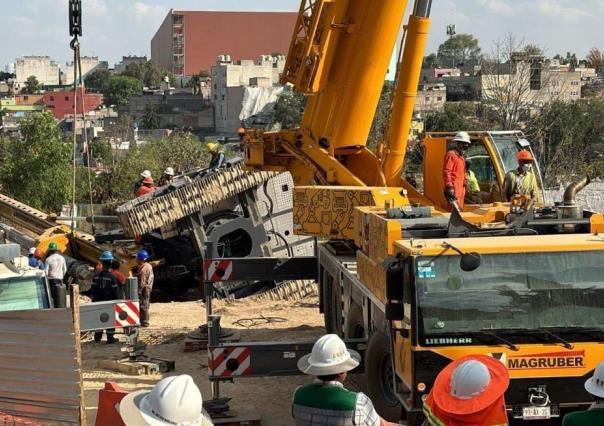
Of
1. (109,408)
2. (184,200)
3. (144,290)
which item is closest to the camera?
(109,408)

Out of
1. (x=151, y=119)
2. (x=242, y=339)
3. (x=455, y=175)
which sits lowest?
(x=242, y=339)

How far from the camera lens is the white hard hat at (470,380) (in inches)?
186

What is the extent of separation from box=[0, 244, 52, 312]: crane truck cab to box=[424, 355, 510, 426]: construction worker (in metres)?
4.79

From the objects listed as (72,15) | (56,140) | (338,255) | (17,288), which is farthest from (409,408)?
(56,140)

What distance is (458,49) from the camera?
178250 mm

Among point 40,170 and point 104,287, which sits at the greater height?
point 40,170

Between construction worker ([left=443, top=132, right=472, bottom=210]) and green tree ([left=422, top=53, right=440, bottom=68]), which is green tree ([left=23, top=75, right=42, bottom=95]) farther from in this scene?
construction worker ([left=443, top=132, right=472, bottom=210])

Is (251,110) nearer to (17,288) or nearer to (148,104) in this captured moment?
(148,104)

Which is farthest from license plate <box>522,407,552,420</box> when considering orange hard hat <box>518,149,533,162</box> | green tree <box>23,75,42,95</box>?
green tree <box>23,75,42,95</box>

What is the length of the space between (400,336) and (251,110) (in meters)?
97.3

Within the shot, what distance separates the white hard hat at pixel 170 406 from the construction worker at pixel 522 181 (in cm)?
809

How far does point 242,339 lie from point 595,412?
964 cm

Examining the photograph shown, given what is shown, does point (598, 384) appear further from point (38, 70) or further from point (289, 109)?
point (38, 70)

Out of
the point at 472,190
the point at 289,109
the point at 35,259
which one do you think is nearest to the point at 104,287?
the point at 35,259
